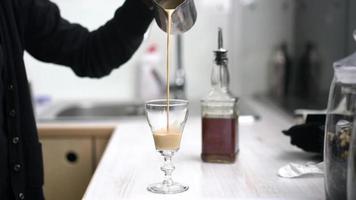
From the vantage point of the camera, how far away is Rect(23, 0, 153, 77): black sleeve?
1408 millimetres

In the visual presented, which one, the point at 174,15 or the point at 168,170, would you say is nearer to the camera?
the point at 168,170

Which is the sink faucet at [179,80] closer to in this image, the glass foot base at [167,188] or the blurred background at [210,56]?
the blurred background at [210,56]

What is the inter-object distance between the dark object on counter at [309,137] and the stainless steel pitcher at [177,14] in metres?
0.34

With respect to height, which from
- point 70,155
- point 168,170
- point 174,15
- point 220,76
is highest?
point 174,15

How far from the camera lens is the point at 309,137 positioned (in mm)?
1310

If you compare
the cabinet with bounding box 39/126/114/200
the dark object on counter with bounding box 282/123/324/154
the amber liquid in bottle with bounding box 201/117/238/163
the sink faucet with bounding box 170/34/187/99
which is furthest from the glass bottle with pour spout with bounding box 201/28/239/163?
the sink faucet with bounding box 170/34/187/99

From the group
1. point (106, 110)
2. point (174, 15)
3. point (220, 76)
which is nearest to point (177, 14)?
point (174, 15)

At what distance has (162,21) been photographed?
130 cm

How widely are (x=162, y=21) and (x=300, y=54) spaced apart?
0.99 meters

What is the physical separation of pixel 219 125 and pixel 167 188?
24cm

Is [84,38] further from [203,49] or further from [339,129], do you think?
[203,49]

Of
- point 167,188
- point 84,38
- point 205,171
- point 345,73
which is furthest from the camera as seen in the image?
point 84,38

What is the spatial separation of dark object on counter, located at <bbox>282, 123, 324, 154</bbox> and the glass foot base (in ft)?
1.13

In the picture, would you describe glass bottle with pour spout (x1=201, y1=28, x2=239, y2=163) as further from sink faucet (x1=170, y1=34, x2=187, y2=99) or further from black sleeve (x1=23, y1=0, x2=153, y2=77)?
sink faucet (x1=170, y1=34, x2=187, y2=99)
